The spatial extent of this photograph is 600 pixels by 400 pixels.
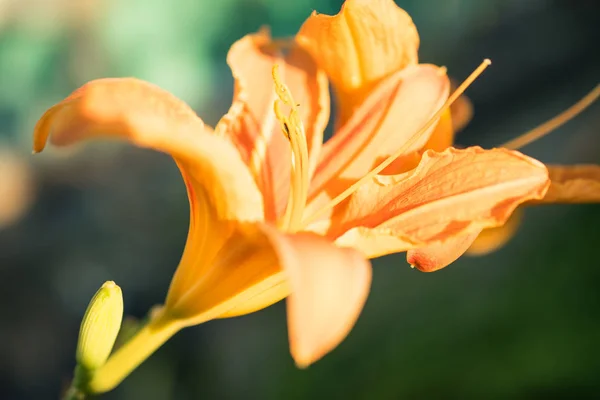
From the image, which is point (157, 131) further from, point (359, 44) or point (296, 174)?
point (359, 44)

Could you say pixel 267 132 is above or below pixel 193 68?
above

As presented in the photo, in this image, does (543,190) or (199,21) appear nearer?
(543,190)

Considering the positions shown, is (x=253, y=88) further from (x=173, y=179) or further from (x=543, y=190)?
(x=173, y=179)

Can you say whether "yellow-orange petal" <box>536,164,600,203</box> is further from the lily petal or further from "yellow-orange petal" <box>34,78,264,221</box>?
"yellow-orange petal" <box>34,78,264,221</box>

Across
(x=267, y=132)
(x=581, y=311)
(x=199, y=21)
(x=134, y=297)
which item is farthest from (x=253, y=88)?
(x=199, y=21)

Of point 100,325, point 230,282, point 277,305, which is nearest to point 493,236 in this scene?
point 230,282

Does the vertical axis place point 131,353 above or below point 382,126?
below
